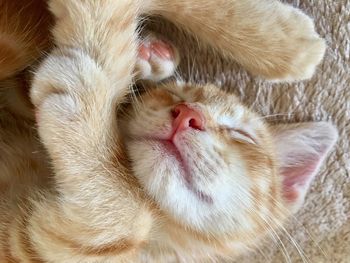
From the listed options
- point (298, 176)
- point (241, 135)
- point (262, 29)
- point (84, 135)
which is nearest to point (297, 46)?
point (262, 29)

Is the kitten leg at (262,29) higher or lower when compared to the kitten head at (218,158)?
higher

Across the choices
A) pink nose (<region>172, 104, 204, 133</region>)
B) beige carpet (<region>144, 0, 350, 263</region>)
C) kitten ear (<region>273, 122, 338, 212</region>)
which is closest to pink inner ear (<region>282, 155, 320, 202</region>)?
kitten ear (<region>273, 122, 338, 212</region>)

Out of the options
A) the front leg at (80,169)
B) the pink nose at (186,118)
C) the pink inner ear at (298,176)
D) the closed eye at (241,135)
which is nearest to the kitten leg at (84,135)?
the front leg at (80,169)

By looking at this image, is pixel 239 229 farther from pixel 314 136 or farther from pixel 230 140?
pixel 314 136

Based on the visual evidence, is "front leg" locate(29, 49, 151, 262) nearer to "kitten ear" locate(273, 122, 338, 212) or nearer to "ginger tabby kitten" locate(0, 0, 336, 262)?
"ginger tabby kitten" locate(0, 0, 336, 262)

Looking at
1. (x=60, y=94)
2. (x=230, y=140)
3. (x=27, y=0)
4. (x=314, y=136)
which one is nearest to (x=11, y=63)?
(x=27, y=0)

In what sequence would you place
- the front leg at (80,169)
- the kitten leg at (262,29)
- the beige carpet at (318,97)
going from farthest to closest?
the beige carpet at (318,97) → the kitten leg at (262,29) → the front leg at (80,169)

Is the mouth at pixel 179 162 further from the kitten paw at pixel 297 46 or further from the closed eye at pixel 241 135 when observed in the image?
the kitten paw at pixel 297 46
